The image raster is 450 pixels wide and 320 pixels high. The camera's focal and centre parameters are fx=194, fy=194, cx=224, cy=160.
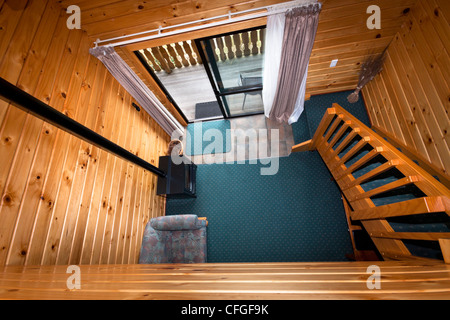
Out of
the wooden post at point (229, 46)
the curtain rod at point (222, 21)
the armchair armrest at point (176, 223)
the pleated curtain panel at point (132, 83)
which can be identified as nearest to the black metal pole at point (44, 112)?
the armchair armrest at point (176, 223)

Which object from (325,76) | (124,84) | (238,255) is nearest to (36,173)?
(124,84)

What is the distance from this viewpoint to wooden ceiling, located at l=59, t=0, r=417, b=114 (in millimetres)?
1976

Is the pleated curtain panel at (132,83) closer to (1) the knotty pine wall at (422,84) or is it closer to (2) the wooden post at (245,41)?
(2) the wooden post at (245,41)

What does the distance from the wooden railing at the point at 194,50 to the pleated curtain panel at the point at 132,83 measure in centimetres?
37

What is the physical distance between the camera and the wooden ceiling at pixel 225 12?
198 centimetres

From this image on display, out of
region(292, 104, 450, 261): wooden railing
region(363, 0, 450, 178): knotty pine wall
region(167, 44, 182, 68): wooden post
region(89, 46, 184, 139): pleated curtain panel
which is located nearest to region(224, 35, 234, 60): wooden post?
region(167, 44, 182, 68): wooden post

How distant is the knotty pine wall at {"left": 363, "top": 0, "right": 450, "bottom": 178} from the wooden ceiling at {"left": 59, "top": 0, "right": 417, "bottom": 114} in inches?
8.5

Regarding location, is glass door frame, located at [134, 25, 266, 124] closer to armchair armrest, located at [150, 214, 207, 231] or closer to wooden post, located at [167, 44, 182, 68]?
wooden post, located at [167, 44, 182, 68]

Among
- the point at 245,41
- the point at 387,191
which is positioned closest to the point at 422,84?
the point at 387,191

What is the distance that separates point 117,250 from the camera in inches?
87.0

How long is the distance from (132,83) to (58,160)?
4.53 feet

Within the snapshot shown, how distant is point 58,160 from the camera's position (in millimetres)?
1644

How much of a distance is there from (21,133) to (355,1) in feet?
10.8

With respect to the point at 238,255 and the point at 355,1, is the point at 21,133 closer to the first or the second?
the point at 238,255
